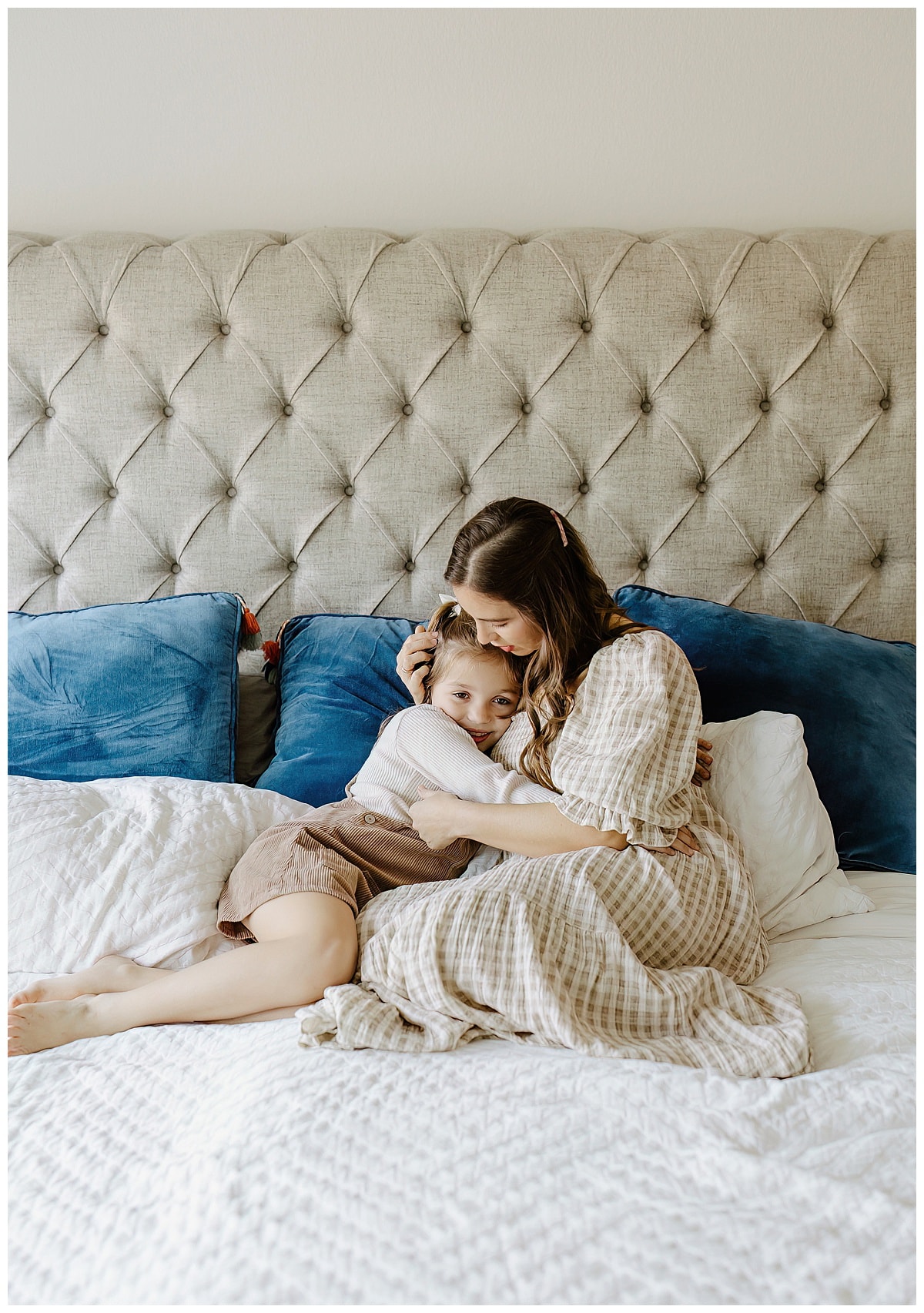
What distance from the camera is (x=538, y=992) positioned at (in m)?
0.85

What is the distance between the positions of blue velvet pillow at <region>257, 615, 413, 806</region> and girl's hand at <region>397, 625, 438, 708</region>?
7 centimetres

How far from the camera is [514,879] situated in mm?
983

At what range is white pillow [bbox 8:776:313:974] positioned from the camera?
1.04 metres

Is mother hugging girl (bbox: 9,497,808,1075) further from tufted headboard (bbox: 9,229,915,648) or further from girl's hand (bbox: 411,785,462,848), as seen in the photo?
tufted headboard (bbox: 9,229,915,648)

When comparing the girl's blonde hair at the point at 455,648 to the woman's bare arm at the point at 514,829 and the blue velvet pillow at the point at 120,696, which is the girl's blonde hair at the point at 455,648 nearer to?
the woman's bare arm at the point at 514,829

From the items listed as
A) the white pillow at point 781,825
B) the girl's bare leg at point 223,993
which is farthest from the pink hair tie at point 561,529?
the girl's bare leg at point 223,993

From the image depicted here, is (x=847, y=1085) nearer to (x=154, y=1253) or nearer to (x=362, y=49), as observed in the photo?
(x=154, y=1253)

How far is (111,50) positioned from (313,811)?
4.85ft

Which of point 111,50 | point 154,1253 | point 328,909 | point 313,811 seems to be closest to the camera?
point 154,1253

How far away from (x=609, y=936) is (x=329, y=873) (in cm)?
35

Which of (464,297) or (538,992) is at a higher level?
(464,297)

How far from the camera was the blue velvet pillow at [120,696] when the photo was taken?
137 cm

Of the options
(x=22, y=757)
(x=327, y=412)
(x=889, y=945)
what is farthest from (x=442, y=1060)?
(x=327, y=412)

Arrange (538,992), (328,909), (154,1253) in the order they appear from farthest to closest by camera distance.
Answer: (328,909)
(538,992)
(154,1253)
